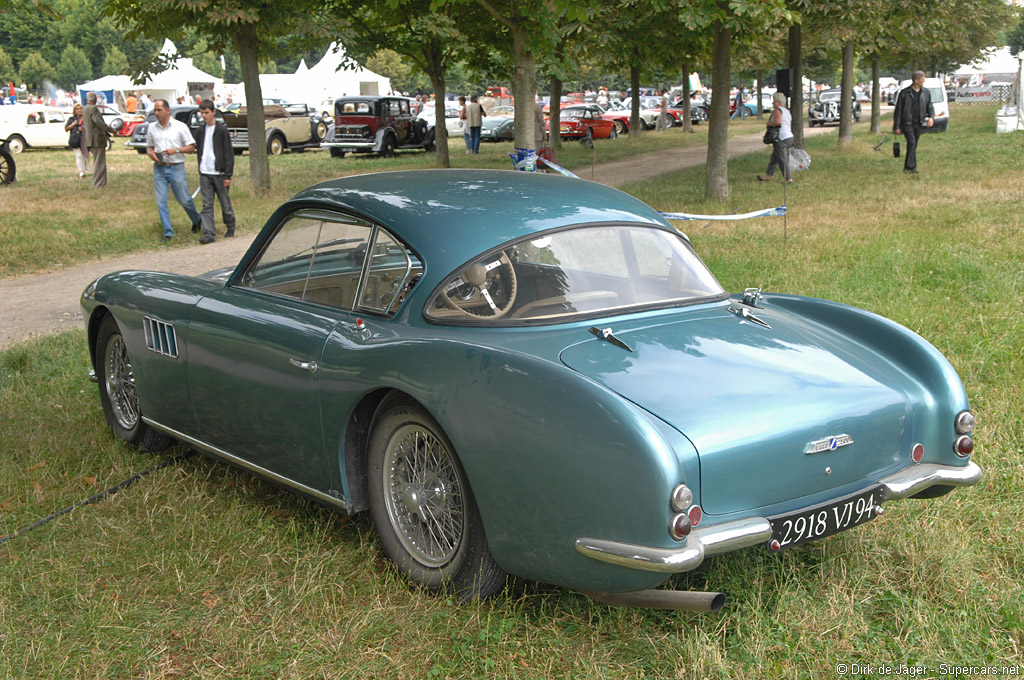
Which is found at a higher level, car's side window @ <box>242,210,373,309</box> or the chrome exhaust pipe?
car's side window @ <box>242,210,373,309</box>

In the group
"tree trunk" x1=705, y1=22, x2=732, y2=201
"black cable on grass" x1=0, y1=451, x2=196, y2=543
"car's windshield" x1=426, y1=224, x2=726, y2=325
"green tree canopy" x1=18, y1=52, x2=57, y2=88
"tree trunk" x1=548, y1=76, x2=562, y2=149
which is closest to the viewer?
"car's windshield" x1=426, y1=224, x2=726, y2=325

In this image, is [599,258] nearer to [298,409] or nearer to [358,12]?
[298,409]

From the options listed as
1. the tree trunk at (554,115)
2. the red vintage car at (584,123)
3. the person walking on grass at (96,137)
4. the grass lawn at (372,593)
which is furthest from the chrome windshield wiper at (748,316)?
the red vintage car at (584,123)

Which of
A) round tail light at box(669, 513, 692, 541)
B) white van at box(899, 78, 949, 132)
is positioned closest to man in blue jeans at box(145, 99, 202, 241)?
round tail light at box(669, 513, 692, 541)

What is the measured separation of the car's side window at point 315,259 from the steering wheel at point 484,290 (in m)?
0.52

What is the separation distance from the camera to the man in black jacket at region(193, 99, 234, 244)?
41.3ft

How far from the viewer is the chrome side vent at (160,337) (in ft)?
14.6

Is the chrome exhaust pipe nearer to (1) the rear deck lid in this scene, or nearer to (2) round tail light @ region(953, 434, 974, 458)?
(1) the rear deck lid

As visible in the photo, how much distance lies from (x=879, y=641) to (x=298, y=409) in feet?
7.41

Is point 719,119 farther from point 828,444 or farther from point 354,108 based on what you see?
point 354,108

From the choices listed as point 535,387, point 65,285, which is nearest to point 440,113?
point 65,285

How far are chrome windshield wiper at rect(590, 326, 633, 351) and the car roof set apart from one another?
1.83 ft

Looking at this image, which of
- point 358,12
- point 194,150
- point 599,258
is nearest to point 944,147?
point 358,12

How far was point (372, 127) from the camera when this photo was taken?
29000 millimetres
